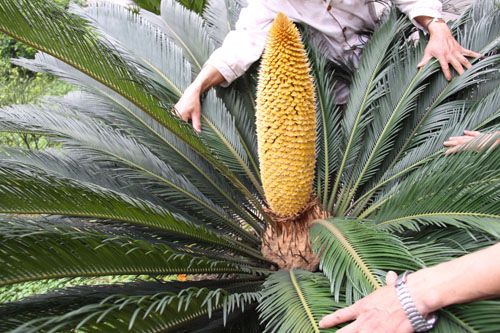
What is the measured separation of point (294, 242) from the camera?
2.13 metres

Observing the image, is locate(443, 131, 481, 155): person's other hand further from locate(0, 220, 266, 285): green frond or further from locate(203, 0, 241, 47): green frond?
locate(203, 0, 241, 47): green frond

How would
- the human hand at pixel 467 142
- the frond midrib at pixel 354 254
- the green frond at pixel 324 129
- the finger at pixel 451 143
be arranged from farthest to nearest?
1. the green frond at pixel 324 129
2. the finger at pixel 451 143
3. the human hand at pixel 467 142
4. the frond midrib at pixel 354 254

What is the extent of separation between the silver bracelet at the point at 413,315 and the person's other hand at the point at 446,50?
1.33 metres

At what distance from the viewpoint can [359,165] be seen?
249 cm

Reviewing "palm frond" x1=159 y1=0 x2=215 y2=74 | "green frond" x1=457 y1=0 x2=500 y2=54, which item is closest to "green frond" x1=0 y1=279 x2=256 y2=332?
"palm frond" x1=159 y1=0 x2=215 y2=74

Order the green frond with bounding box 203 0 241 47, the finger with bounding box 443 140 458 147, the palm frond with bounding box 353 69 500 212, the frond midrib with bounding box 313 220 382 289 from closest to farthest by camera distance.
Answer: the frond midrib with bounding box 313 220 382 289
the finger with bounding box 443 140 458 147
the palm frond with bounding box 353 69 500 212
the green frond with bounding box 203 0 241 47

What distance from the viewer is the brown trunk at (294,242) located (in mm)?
2115

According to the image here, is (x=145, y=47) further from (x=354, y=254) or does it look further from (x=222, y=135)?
(x=354, y=254)

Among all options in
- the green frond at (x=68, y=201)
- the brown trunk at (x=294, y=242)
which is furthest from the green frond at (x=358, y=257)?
the green frond at (x=68, y=201)

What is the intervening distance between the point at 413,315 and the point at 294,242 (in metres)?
0.89

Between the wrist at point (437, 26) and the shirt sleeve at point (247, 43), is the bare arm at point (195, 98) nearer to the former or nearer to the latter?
the shirt sleeve at point (247, 43)

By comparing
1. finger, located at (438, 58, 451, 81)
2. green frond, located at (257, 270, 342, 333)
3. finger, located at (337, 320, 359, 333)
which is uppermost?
finger, located at (438, 58, 451, 81)

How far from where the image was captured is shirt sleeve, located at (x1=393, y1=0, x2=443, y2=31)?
7.55 feet

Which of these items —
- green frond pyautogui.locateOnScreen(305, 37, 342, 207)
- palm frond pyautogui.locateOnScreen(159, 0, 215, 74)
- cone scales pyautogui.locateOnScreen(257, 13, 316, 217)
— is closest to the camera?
cone scales pyautogui.locateOnScreen(257, 13, 316, 217)
